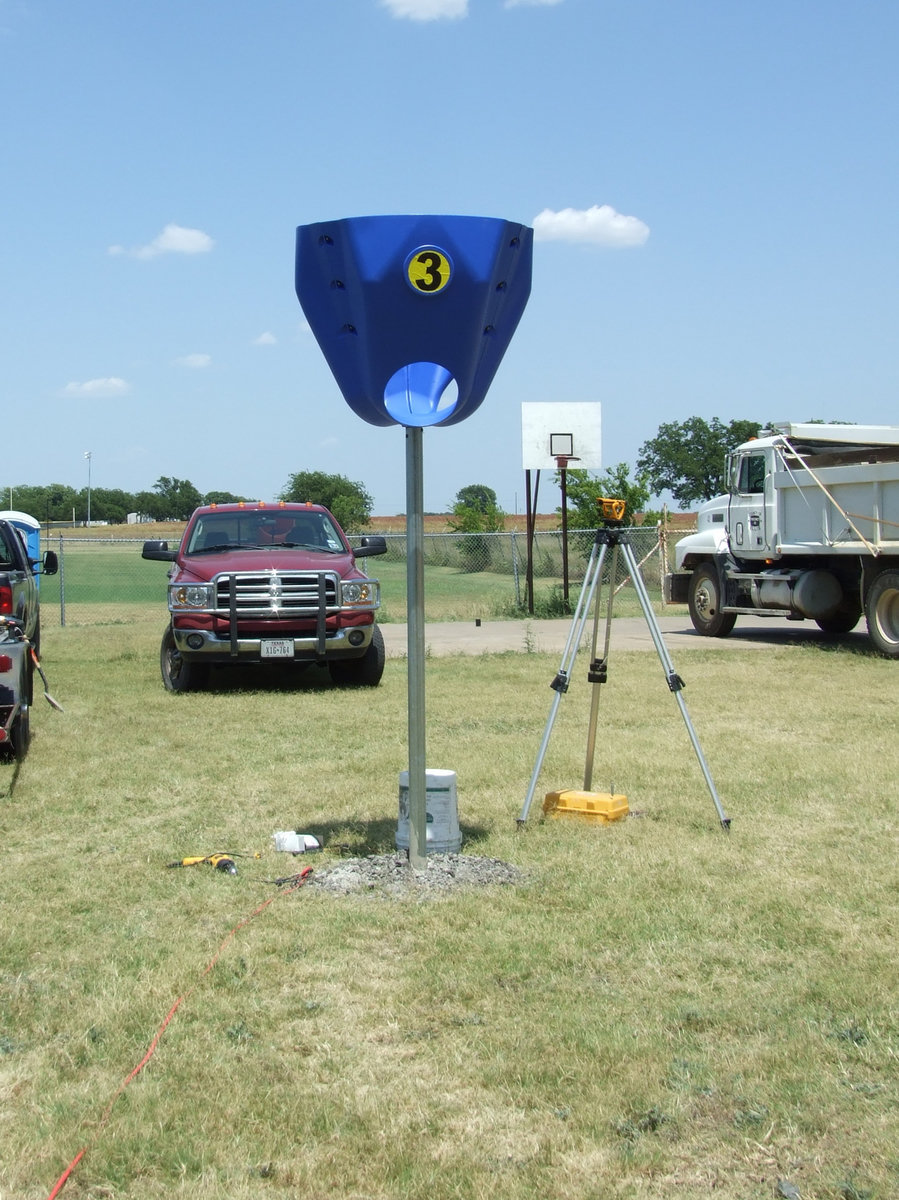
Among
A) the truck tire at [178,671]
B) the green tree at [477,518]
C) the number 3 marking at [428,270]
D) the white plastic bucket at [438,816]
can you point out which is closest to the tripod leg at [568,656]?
the white plastic bucket at [438,816]

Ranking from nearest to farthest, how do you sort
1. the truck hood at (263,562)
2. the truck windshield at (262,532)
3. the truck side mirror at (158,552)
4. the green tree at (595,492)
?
the truck hood at (263,562)
the truck side mirror at (158,552)
the truck windshield at (262,532)
the green tree at (595,492)

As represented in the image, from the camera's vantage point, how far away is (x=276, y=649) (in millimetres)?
12148

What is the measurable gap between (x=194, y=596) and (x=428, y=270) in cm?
714

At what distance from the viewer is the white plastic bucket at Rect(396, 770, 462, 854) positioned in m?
6.00

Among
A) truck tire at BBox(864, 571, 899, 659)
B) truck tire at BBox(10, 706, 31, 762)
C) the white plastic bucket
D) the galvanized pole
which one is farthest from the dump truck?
the galvanized pole

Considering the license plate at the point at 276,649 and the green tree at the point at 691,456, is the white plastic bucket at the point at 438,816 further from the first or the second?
the green tree at the point at 691,456

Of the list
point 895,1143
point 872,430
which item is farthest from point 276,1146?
point 872,430

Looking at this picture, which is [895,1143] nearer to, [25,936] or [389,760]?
[25,936]

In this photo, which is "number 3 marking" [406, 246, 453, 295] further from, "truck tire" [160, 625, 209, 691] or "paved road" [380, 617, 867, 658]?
"paved road" [380, 617, 867, 658]

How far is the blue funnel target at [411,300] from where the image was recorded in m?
5.34

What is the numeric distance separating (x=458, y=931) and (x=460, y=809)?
2.20 m

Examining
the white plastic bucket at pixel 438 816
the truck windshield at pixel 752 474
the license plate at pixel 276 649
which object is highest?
the truck windshield at pixel 752 474

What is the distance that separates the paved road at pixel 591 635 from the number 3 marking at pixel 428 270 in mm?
11375

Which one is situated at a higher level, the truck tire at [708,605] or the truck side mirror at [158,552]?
the truck side mirror at [158,552]
